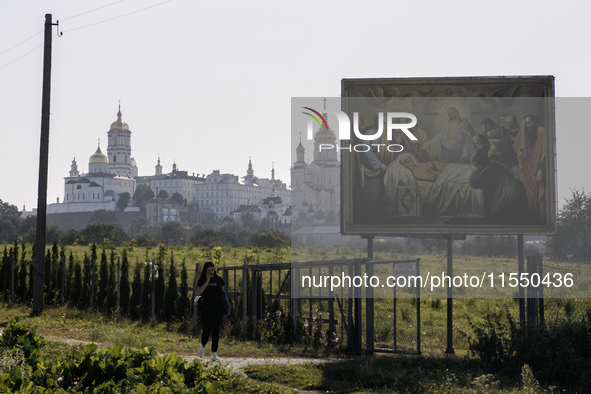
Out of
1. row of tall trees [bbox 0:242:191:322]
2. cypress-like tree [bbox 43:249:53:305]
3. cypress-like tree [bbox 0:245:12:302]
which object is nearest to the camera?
row of tall trees [bbox 0:242:191:322]

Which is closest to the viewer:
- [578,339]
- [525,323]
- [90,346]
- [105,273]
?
[90,346]

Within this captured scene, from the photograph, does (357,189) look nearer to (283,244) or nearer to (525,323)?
(525,323)

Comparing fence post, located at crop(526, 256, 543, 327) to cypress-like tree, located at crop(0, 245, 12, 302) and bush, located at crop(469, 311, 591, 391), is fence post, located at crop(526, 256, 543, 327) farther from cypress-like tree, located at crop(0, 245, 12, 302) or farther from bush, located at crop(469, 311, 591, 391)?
cypress-like tree, located at crop(0, 245, 12, 302)

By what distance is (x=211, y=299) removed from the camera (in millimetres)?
12109

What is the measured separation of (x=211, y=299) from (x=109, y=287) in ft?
31.3

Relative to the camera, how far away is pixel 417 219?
16.2 m

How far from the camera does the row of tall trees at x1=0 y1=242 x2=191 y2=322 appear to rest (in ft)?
63.0

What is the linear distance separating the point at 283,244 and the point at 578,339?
49.2m

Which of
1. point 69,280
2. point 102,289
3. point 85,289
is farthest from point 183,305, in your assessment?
point 69,280

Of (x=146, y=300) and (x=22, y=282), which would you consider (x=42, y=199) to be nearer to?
(x=22, y=282)

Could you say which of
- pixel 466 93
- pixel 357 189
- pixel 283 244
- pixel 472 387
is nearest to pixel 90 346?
pixel 472 387

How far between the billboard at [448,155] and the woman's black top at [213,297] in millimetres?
4598

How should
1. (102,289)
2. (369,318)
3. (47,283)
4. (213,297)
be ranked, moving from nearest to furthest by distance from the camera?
(213,297)
(369,318)
(102,289)
(47,283)

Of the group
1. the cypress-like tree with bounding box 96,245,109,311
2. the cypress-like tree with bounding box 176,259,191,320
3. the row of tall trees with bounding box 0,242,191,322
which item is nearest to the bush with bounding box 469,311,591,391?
the cypress-like tree with bounding box 176,259,191,320
